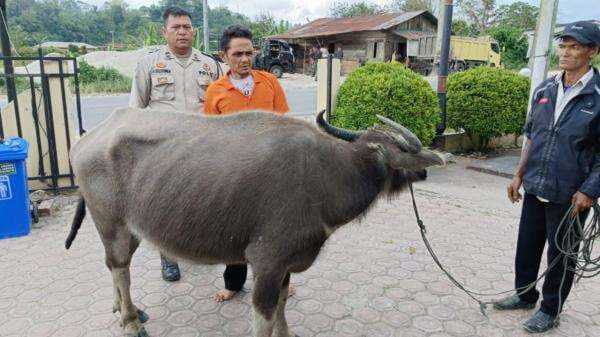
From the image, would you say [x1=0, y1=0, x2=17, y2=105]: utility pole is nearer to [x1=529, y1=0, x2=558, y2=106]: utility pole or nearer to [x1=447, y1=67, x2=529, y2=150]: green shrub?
[x1=447, y1=67, x2=529, y2=150]: green shrub

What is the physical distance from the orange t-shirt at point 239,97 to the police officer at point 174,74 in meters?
0.42

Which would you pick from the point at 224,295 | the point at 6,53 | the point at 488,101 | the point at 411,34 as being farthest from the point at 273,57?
the point at 224,295

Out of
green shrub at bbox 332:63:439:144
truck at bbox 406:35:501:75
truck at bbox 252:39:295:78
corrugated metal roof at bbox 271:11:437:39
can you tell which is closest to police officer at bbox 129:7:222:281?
green shrub at bbox 332:63:439:144

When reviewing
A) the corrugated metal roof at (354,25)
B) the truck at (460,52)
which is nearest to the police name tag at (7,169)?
the truck at (460,52)

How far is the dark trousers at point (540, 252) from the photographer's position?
3188mm

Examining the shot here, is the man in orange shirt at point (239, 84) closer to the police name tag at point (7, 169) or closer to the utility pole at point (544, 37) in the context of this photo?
the police name tag at point (7, 169)

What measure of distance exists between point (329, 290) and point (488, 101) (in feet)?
20.2

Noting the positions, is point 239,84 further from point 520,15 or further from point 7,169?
point 520,15

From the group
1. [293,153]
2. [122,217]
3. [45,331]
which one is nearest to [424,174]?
[293,153]

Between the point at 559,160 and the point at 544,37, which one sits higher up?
the point at 544,37

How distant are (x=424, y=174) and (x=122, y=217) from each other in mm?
1939

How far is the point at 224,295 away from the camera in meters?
3.71

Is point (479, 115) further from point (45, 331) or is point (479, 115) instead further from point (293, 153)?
point (45, 331)

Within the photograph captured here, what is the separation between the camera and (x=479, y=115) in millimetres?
8664
